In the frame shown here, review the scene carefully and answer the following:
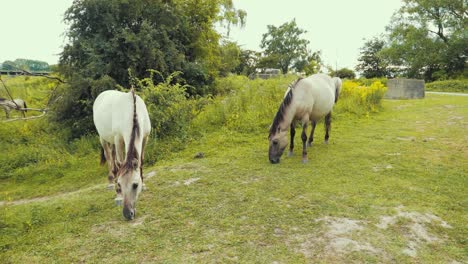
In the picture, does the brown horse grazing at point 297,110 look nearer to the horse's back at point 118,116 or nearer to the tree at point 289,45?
the horse's back at point 118,116

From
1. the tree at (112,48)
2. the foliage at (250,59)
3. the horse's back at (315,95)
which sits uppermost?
the foliage at (250,59)

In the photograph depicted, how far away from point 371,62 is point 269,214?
119ft

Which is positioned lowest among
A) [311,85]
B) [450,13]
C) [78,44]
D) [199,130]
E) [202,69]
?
[199,130]

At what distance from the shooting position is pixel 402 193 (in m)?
4.12

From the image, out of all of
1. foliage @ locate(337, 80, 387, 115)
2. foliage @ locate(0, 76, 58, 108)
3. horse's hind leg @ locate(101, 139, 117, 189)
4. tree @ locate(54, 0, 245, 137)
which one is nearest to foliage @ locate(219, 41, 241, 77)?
tree @ locate(54, 0, 245, 137)

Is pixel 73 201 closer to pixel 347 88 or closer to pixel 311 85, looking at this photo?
pixel 311 85

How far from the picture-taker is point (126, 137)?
3695 mm

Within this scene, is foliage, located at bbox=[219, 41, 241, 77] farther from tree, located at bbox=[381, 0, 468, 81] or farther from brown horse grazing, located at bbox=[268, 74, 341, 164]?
tree, located at bbox=[381, 0, 468, 81]

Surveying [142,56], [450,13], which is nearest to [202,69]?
[142,56]

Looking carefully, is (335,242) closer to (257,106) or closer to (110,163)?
(110,163)

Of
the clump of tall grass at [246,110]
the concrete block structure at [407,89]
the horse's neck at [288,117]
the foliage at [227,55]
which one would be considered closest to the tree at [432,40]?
the concrete block structure at [407,89]

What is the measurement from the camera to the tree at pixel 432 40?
Result: 82.2 ft

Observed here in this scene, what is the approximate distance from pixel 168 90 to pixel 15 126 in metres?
6.94

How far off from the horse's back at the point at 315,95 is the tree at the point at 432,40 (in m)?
→ 24.2
